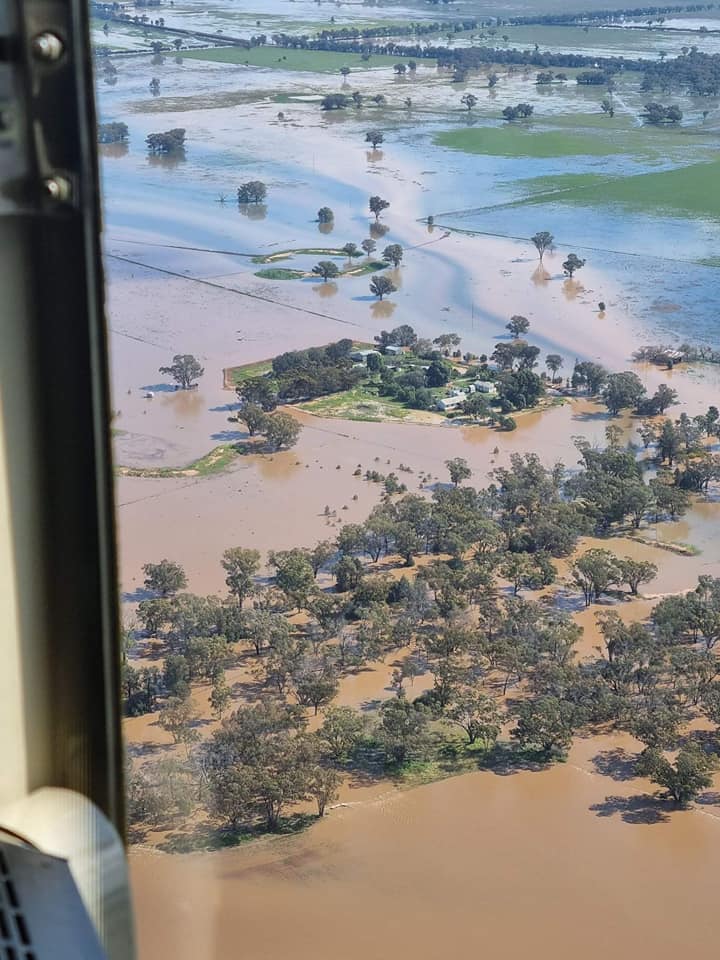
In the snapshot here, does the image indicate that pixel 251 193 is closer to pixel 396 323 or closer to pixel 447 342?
pixel 396 323

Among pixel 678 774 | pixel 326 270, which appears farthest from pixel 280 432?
pixel 678 774

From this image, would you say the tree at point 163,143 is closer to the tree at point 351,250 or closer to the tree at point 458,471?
the tree at point 351,250

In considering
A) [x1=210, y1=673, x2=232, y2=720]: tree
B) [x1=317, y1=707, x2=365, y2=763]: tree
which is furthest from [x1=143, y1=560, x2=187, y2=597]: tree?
[x1=317, y1=707, x2=365, y2=763]: tree

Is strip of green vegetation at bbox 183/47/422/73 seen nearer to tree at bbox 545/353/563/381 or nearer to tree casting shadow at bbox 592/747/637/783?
tree at bbox 545/353/563/381

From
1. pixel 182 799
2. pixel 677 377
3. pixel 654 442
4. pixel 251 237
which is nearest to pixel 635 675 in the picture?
pixel 182 799

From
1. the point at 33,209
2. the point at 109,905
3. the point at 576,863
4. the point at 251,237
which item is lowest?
the point at 576,863

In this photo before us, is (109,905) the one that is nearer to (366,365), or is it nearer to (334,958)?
(334,958)

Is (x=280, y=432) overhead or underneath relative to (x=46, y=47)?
underneath
